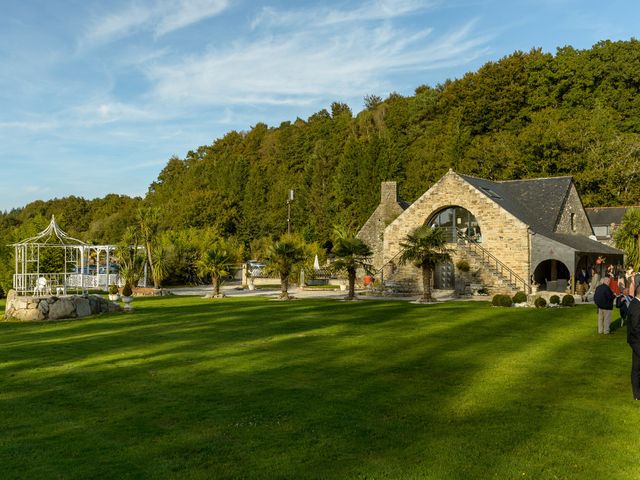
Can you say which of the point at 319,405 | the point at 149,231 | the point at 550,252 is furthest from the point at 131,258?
the point at 319,405

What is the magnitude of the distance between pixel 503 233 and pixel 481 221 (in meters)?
1.51

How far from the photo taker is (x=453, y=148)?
63.4 metres

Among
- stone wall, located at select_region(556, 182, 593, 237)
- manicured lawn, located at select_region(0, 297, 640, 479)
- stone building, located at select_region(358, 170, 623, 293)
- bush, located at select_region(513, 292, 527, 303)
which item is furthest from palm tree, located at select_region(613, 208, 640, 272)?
manicured lawn, located at select_region(0, 297, 640, 479)

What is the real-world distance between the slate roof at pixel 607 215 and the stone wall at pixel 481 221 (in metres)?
19.8

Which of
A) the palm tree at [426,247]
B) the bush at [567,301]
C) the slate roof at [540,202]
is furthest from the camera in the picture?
the slate roof at [540,202]

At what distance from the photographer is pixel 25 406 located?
8.99 m

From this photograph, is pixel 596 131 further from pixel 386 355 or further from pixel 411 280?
pixel 386 355

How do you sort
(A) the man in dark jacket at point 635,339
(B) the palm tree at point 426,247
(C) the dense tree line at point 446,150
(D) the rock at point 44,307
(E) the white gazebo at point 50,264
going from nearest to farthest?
(A) the man in dark jacket at point 635,339 < (D) the rock at point 44,307 < (E) the white gazebo at point 50,264 < (B) the palm tree at point 426,247 < (C) the dense tree line at point 446,150

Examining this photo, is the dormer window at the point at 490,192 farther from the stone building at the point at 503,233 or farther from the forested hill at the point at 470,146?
the forested hill at the point at 470,146

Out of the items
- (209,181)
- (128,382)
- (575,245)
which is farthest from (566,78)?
(128,382)

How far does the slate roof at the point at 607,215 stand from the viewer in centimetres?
4920

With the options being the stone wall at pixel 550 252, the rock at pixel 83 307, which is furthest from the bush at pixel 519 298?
the rock at pixel 83 307

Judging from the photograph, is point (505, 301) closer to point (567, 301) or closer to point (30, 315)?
point (567, 301)

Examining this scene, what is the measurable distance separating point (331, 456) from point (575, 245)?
3097 cm
